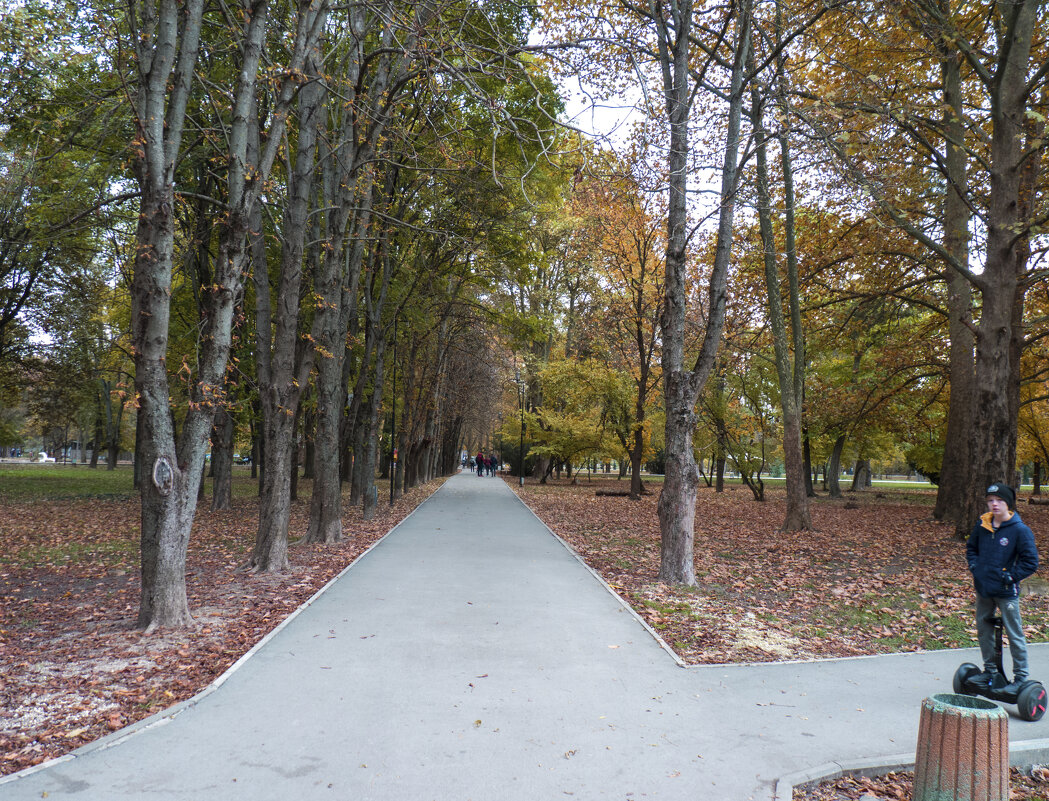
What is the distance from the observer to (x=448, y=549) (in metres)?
11.1

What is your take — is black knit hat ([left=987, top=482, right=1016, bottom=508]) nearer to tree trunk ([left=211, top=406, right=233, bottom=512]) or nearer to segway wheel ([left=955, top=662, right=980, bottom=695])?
segway wheel ([left=955, top=662, right=980, bottom=695])

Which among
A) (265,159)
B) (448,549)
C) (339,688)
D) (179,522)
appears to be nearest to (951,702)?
(339,688)

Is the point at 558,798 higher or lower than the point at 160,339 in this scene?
lower

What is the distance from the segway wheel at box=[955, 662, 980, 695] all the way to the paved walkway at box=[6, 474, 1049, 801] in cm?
35

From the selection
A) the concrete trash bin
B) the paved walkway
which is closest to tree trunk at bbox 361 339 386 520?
the paved walkway

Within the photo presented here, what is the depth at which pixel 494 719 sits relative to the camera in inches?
166

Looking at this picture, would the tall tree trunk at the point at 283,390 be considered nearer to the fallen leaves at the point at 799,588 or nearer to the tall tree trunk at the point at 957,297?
the fallen leaves at the point at 799,588

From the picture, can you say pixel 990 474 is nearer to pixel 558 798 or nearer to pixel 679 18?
pixel 679 18

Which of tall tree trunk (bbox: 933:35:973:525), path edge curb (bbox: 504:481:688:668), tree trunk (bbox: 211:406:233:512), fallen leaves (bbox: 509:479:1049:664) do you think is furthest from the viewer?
tree trunk (bbox: 211:406:233:512)

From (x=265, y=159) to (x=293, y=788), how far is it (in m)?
5.89

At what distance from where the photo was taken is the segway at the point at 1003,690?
4492 millimetres

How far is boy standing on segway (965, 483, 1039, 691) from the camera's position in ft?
15.4

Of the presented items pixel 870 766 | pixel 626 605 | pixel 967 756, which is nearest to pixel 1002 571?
pixel 870 766

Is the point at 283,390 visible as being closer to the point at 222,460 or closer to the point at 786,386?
the point at 222,460
